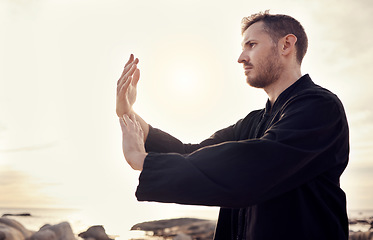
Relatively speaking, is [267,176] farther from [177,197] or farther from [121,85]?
[121,85]

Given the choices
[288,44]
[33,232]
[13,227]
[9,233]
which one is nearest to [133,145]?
[288,44]

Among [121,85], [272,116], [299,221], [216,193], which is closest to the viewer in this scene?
[216,193]

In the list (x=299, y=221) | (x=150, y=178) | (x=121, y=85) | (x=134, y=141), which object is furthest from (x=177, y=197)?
(x=121, y=85)

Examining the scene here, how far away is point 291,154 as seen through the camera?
1.97 metres

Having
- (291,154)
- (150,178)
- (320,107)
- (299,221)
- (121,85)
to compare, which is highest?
(121,85)

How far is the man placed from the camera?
1920 millimetres

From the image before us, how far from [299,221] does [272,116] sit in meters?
0.78

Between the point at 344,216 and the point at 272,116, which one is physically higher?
the point at 272,116

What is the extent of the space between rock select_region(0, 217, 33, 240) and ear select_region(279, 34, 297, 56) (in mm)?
3550

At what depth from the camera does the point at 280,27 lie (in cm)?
305

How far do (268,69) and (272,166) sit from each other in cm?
107

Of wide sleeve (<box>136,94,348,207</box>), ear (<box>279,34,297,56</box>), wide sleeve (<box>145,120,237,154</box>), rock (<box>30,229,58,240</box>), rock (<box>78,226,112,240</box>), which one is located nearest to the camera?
wide sleeve (<box>136,94,348,207</box>)

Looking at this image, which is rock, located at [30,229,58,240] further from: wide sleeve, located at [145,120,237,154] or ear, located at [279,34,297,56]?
ear, located at [279,34,297,56]

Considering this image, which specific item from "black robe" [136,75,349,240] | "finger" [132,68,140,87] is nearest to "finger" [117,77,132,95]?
"finger" [132,68,140,87]
